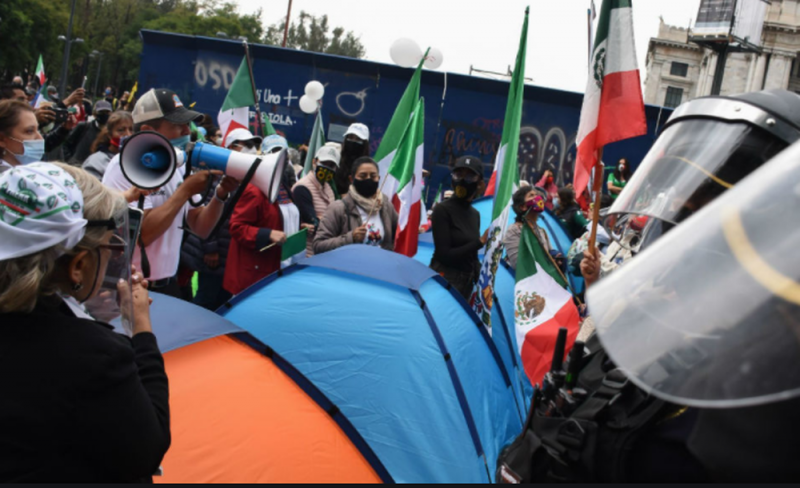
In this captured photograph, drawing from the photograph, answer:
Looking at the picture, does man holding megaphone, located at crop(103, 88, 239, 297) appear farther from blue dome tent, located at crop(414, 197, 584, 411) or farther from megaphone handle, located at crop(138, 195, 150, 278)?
blue dome tent, located at crop(414, 197, 584, 411)

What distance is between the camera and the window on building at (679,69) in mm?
62438

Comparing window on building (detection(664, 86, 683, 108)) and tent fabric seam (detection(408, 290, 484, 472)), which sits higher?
window on building (detection(664, 86, 683, 108))

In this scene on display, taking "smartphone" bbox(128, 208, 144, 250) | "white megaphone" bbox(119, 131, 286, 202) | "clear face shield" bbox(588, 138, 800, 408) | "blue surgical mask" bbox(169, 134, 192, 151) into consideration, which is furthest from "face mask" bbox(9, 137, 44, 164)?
"clear face shield" bbox(588, 138, 800, 408)

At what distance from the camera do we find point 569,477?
1.49 meters

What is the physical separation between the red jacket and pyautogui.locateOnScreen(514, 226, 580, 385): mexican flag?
183 centimetres

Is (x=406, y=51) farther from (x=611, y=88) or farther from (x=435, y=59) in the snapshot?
(x=611, y=88)

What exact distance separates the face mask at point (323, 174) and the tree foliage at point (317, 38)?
73.5 m

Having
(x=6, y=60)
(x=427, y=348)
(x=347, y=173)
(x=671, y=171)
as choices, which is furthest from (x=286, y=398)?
(x=6, y=60)

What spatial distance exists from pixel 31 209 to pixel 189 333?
169 cm

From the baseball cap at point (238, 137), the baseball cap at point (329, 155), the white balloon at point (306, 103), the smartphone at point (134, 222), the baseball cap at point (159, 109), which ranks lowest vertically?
the smartphone at point (134, 222)

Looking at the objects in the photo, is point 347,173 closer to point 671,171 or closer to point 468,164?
point 468,164

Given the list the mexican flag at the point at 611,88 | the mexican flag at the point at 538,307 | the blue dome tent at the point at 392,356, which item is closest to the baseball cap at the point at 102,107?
the blue dome tent at the point at 392,356

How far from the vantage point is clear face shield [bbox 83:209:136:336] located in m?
1.74

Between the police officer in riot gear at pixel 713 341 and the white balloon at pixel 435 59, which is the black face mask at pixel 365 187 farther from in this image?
the white balloon at pixel 435 59
